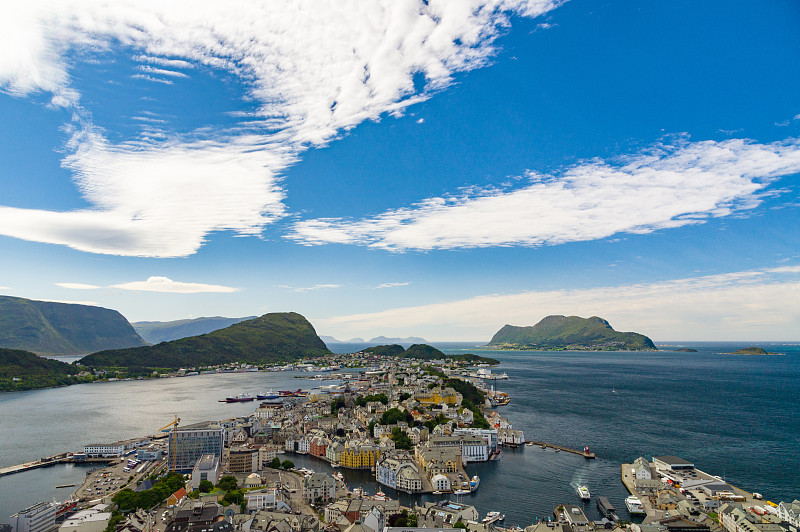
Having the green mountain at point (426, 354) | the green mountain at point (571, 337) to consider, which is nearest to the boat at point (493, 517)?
the green mountain at point (426, 354)

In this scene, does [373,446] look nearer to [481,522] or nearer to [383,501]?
[383,501]

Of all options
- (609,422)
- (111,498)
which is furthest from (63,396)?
(609,422)

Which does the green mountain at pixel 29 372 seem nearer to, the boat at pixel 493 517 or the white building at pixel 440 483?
the white building at pixel 440 483

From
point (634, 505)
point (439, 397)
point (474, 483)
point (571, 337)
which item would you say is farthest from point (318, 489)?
point (571, 337)

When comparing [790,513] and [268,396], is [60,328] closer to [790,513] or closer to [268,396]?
[268,396]

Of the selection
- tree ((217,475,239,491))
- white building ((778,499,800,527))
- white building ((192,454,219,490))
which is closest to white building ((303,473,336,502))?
tree ((217,475,239,491))
